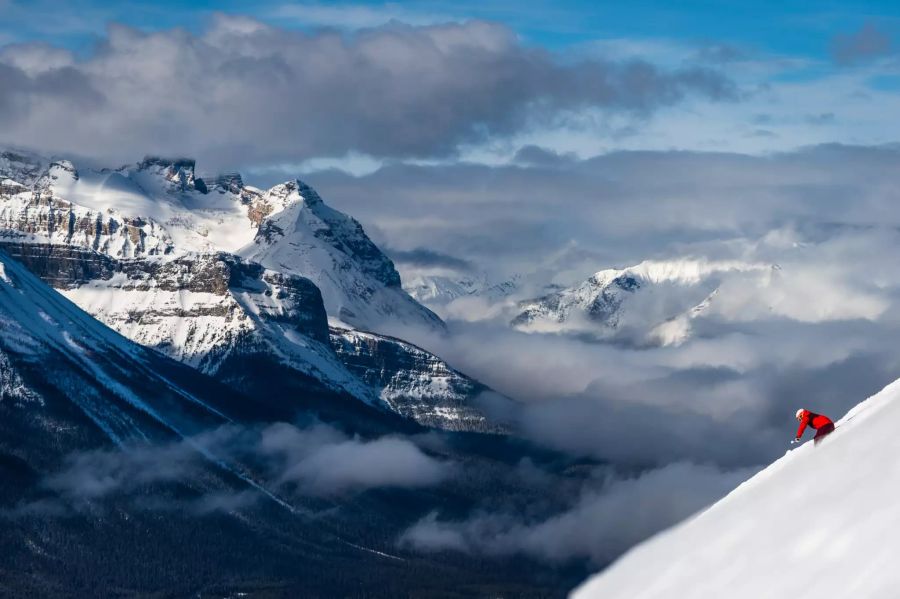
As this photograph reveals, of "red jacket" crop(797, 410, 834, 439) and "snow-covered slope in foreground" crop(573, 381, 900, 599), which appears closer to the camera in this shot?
"snow-covered slope in foreground" crop(573, 381, 900, 599)

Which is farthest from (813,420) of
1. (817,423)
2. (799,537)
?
(799,537)

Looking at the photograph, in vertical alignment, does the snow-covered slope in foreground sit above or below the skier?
below

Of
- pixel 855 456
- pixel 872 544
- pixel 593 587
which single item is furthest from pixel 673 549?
pixel 872 544

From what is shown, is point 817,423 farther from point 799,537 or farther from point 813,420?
point 799,537

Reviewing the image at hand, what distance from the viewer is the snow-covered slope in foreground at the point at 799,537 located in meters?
21.4

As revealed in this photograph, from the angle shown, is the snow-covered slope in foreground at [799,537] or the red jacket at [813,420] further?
the red jacket at [813,420]

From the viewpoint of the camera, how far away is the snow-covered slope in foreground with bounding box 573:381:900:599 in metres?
21.4

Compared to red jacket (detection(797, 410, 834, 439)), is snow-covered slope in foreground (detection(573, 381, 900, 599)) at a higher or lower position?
lower

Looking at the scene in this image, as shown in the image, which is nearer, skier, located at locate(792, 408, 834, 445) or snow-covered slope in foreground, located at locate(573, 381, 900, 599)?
snow-covered slope in foreground, located at locate(573, 381, 900, 599)

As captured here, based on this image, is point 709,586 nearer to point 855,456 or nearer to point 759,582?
point 759,582

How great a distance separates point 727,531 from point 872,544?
3.48 metres

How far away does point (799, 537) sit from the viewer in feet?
73.7

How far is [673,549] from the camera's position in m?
25.8

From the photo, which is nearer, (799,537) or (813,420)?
(799,537)
